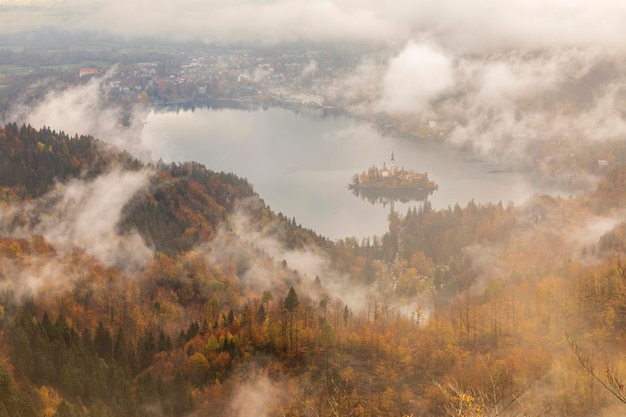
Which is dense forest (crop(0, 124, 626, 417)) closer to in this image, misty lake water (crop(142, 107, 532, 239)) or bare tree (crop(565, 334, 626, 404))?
bare tree (crop(565, 334, 626, 404))

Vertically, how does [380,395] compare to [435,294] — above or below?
above

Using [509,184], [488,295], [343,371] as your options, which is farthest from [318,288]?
[509,184]

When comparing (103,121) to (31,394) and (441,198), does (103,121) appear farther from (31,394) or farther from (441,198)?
(31,394)

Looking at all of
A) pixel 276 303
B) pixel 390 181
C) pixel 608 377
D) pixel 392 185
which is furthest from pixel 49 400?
pixel 390 181

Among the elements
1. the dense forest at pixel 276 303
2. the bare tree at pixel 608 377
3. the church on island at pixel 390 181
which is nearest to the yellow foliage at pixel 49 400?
the dense forest at pixel 276 303

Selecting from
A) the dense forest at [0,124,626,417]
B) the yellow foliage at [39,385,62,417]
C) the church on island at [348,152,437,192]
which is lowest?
the church on island at [348,152,437,192]

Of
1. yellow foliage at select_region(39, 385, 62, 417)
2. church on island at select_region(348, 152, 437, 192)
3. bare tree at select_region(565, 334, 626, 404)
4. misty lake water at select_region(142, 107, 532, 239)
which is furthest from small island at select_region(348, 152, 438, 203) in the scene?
yellow foliage at select_region(39, 385, 62, 417)

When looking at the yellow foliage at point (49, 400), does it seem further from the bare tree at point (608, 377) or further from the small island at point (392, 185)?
the small island at point (392, 185)

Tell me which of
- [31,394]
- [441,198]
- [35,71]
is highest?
[35,71]
